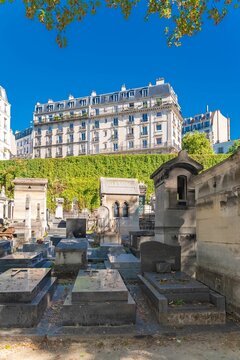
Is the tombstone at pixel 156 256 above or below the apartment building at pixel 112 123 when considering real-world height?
below

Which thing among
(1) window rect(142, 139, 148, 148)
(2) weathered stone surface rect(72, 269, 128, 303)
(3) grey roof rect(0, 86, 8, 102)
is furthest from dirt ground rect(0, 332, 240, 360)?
(3) grey roof rect(0, 86, 8, 102)

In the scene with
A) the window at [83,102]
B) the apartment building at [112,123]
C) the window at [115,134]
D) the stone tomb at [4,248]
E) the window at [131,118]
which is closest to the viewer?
the stone tomb at [4,248]

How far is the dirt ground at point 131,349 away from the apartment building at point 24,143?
105717mm

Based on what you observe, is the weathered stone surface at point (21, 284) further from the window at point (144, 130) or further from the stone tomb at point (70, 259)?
→ the window at point (144, 130)

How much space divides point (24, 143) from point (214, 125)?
65012 mm

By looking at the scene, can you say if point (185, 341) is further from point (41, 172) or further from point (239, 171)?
point (41, 172)

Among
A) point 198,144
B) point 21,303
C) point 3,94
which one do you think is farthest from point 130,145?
point 21,303

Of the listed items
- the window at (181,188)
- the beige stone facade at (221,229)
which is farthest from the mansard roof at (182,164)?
the beige stone facade at (221,229)

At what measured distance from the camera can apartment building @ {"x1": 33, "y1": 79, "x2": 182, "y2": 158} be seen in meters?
64.7

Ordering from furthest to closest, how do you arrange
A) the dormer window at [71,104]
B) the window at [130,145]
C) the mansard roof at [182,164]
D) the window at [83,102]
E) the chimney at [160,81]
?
the dormer window at [71,104]
the window at [83,102]
the chimney at [160,81]
the window at [130,145]
the mansard roof at [182,164]

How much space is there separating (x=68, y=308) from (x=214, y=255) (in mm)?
3284

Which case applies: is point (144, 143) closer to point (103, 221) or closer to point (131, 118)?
point (131, 118)

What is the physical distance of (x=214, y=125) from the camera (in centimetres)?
8981

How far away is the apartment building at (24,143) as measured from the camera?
107 metres
